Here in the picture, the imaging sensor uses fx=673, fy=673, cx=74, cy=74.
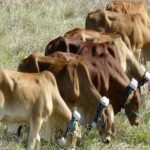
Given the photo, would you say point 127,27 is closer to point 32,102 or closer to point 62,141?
A: point 62,141

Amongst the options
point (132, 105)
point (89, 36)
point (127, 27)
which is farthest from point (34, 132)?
point (127, 27)

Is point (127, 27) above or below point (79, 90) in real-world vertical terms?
below

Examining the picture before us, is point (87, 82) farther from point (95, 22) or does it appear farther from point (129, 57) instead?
point (95, 22)

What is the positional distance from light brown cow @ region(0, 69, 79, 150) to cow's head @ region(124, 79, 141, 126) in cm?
121

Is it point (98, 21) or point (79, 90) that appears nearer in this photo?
point (79, 90)

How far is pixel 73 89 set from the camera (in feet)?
24.5

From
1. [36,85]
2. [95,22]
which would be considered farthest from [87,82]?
[95,22]

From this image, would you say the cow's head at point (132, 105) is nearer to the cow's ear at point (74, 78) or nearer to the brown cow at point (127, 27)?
the cow's ear at point (74, 78)

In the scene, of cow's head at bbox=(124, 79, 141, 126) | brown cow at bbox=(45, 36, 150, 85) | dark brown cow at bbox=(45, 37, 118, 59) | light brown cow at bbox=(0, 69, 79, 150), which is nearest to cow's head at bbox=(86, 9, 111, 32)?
brown cow at bbox=(45, 36, 150, 85)

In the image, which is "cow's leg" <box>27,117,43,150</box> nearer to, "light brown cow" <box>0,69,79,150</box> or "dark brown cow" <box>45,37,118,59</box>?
"light brown cow" <box>0,69,79,150</box>

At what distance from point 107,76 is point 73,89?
0.60m

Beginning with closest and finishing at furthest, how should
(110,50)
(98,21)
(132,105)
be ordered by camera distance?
(132,105)
(110,50)
(98,21)

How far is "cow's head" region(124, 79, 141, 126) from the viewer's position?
311 inches

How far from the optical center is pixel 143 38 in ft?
35.6
